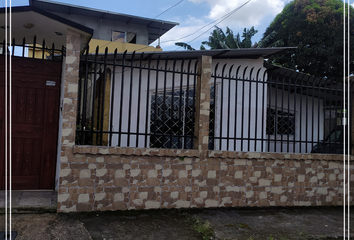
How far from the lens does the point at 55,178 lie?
4723mm

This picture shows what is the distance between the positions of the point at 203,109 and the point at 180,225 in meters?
1.89

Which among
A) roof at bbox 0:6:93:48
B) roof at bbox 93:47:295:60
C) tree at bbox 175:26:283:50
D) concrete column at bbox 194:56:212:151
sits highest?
tree at bbox 175:26:283:50

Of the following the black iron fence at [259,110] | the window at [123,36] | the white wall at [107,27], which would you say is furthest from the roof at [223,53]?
the window at [123,36]

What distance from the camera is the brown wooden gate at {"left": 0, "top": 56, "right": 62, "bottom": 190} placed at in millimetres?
4508

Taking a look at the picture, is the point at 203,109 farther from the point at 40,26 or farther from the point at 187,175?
the point at 40,26

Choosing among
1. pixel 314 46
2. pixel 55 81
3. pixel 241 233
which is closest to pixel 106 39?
pixel 314 46

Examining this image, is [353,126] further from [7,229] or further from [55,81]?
[7,229]

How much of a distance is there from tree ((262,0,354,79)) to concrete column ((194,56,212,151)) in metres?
14.5

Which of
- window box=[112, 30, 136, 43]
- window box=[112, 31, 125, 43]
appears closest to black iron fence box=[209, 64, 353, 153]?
window box=[112, 30, 136, 43]

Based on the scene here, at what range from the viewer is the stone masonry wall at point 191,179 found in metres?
3.99

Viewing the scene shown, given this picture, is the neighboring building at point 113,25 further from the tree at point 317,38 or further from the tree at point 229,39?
the tree at point 317,38

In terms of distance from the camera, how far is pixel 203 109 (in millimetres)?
4688

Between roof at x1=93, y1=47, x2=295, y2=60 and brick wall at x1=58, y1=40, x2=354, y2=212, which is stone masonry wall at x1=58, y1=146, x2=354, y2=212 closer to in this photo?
brick wall at x1=58, y1=40, x2=354, y2=212

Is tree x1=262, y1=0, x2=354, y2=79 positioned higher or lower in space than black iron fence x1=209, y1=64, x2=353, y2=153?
higher
